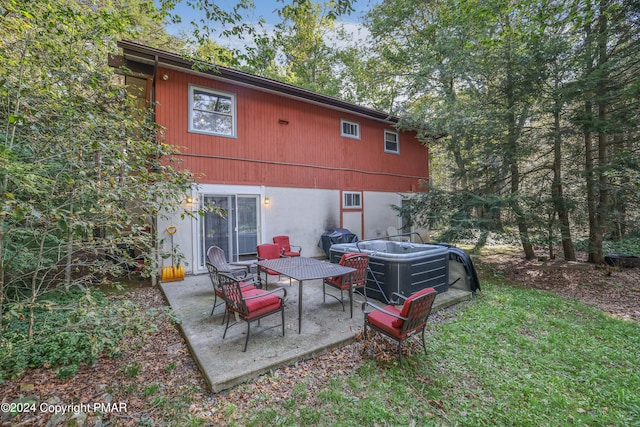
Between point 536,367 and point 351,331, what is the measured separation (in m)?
2.25

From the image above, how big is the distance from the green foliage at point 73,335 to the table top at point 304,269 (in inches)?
68.8

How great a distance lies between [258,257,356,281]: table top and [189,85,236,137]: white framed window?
4.46 m

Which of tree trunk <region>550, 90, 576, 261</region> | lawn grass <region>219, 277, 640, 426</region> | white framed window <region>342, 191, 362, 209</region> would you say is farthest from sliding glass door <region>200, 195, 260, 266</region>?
tree trunk <region>550, 90, 576, 261</region>

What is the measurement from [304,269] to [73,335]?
9.83ft

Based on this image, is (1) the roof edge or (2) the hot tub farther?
(1) the roof edge

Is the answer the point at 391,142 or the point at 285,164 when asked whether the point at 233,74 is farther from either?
the point at 391,142

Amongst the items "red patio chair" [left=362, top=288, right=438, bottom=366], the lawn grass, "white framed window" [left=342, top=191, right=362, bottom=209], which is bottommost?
the lawn grass

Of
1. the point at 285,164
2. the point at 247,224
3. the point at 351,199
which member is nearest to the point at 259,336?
the point at 247,224

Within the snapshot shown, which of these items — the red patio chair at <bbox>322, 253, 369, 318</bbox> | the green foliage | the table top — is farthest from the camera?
the red patio chair at <bbox>322, 253, 369, 318</bbox>

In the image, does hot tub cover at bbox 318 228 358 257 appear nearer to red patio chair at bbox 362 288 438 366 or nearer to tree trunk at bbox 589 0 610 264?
red patio chair at bbox 362 288 438 366

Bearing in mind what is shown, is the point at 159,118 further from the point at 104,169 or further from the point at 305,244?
the point at 305,244

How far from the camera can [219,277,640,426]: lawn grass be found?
7.74 feet

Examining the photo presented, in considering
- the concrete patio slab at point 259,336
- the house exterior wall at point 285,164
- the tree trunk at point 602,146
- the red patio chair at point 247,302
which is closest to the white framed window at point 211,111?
the house exterior wall at point 285,164

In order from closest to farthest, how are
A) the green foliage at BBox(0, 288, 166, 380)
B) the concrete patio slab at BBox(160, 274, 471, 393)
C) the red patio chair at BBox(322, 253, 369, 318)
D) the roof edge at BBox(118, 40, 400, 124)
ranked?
the green foliage at BBox(0, 288, 166, 380)
the concrete patio slab at BBox(160, 274, 471, 393)
the red patio chair at BBox(322, 253, 369, 318)
the roof edge at BBox(118, 40, 400, 124)
